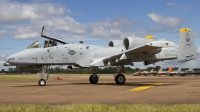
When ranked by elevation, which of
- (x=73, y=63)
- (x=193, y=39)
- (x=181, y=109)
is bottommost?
(x=181, y=109)

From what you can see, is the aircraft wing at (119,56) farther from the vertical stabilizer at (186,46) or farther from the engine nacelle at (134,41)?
the vertical stabilizer at (186,46)

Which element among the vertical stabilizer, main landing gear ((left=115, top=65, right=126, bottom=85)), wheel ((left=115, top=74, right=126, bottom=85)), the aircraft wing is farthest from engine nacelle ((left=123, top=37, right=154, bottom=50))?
the vertical stabilizer

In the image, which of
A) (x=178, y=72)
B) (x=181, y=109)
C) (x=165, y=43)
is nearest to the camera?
(x=181, y=109)

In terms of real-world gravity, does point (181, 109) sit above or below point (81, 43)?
below

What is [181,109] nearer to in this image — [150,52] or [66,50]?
[150,52]

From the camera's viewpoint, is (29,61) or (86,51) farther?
(86,51)

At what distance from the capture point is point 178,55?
2130 centimetres

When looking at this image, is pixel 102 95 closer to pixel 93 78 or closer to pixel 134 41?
pixel 134 41

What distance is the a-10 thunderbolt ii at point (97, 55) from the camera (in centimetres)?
2056

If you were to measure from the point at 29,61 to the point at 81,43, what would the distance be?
4545 millimetres

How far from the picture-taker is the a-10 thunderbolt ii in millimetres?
20562

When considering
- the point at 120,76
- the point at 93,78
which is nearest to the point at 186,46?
the point at 120,76

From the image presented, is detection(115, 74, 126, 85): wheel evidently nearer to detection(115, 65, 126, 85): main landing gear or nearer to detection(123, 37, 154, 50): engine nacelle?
detection(115, 65, 126, 85): main landing gear

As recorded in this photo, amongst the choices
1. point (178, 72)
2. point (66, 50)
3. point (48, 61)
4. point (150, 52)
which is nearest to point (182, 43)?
point (150, 52)
